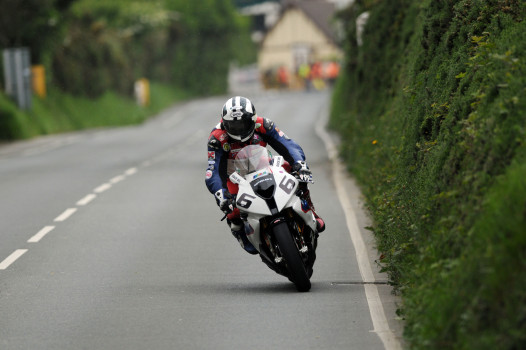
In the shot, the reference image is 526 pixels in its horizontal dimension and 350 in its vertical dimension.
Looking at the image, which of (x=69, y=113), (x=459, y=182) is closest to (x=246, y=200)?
(x=459, y=182)

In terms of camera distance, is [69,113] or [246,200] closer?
[246,200]

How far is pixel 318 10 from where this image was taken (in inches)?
4441

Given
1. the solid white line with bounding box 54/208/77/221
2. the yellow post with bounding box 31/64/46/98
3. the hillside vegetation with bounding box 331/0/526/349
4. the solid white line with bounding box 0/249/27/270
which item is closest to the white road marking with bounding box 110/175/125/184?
the solid white line with bounding box 54/208/77/221

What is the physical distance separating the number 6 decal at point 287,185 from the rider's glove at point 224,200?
0.51m

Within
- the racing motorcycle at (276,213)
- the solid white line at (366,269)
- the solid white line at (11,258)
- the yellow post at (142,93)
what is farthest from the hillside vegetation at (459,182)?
the yellow post at (142,93)

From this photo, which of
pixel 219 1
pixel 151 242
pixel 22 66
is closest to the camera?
pixel 151 242

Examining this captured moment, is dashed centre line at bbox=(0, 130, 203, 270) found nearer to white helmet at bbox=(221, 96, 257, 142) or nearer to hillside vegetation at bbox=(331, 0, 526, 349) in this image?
white helmet at bbox=(221, 96, 257, 142)

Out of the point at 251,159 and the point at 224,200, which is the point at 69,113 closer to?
the point at 251,159

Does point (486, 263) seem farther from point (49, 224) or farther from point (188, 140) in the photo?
point (188, 140)

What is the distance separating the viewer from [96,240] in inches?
559

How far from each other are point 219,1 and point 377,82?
63.4 metres

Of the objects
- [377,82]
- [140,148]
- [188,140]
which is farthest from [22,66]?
[377,82]

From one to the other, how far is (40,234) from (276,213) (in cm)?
567

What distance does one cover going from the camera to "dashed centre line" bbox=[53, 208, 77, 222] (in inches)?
644
